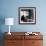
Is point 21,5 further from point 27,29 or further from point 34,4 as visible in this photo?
point 27,29

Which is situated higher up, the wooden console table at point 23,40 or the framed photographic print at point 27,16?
the framed photographic print at point 27,16

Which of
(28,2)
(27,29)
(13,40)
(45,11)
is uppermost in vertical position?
(28,2)

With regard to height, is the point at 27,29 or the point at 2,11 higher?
the point at 2,11

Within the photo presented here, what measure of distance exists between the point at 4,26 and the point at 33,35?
112 centimetres

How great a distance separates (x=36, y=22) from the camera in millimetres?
4633

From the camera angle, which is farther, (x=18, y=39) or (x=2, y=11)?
(x=2, y=11)

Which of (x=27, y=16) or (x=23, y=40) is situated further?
(x=27, y=16)

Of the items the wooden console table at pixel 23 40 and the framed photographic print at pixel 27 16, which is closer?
the wooden console table at pixel 23 40

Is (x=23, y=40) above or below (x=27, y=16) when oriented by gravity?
below

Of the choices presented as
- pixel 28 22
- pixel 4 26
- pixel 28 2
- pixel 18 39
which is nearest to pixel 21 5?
pixel 28 2

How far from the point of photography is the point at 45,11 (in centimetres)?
464

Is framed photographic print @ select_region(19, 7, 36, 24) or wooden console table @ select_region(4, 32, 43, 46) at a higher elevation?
framed photographic print @ select_region(19, 7, 36, 24)

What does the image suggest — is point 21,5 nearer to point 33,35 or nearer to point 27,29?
point 27,29

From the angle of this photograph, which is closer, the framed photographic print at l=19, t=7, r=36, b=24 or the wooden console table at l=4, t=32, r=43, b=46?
the wooden console table at l=4, t=32, r=43, b=46
